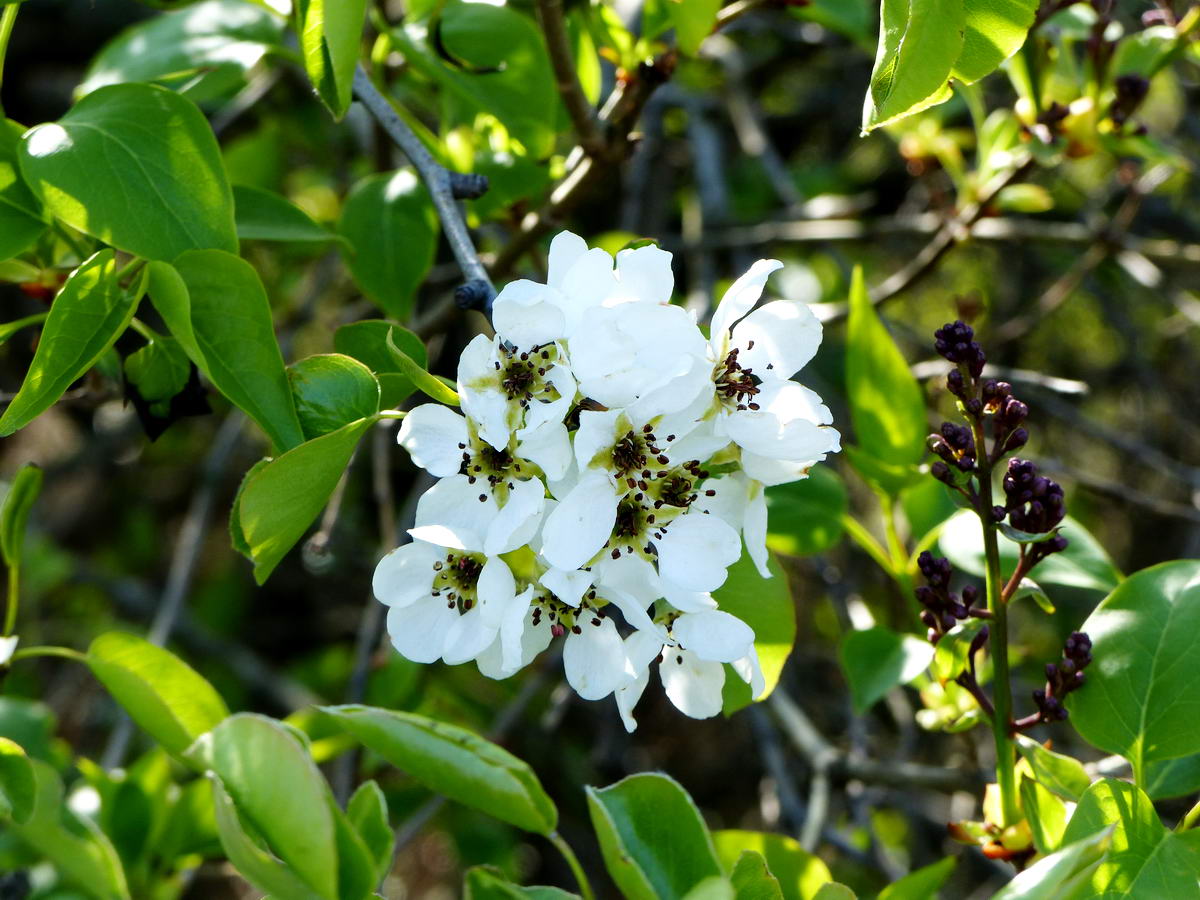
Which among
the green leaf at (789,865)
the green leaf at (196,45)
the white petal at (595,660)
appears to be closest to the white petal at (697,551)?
the white petal at (595,660)

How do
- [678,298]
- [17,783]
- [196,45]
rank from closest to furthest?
[17,783] < [196,45] < [678,298]

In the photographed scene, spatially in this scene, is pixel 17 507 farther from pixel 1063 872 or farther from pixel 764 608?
pixel 1063 872

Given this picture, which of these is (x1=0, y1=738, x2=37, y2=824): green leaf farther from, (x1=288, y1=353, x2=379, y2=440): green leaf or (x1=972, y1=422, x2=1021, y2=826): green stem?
(x1=972, y1=422, x2=1021, y2=826): green stem

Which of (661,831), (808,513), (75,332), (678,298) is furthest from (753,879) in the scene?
(678,298)

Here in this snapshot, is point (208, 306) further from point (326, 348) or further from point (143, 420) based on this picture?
point (326, 348)

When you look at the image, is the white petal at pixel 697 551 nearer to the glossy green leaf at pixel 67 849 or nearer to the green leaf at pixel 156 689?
the green leaf at pixel 156 689

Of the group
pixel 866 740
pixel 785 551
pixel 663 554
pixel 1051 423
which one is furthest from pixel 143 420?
pixel 1051 423
